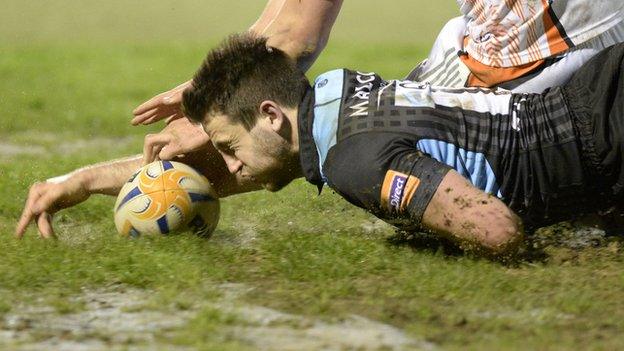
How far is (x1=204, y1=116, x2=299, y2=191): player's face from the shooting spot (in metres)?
6.15

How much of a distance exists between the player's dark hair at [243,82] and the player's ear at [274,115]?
4 centimetres

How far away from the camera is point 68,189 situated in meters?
6.87

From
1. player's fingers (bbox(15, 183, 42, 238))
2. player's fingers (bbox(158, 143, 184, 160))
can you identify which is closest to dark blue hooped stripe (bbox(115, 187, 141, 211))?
player's fingers (bbox(158, 143, 184, 160))

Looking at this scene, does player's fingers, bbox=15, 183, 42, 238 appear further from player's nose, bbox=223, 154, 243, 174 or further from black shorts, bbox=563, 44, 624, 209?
black shorts, bbox=563, 44, 624, 209

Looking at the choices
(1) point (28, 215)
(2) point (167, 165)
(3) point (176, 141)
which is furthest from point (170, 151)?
(1) point (28, 215)

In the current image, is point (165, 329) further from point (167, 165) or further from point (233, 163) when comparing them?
point (167, 165)

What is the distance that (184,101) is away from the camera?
6355mm

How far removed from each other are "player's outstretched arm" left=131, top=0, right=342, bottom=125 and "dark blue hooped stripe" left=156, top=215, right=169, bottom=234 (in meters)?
0.96

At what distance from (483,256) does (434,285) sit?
24.1 inches

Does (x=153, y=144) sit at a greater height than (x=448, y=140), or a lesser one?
greater

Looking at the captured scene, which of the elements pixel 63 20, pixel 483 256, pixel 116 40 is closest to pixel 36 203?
pixel 483 256

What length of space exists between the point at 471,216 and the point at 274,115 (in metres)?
1.23

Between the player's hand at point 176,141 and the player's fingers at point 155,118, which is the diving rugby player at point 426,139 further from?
the player's fingers at point 155,118

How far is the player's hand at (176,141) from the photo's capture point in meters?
6.70
